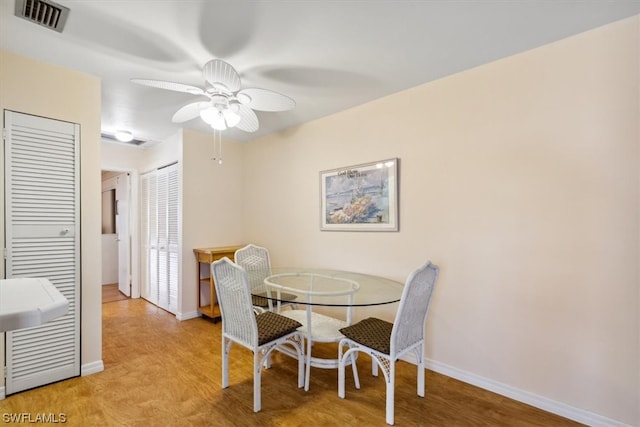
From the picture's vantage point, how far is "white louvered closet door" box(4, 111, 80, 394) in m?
2.09

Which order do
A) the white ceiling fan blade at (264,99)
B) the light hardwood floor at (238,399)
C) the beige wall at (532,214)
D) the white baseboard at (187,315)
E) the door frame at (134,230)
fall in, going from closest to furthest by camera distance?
the beige wall at (532,214) < the light hardwood floor at (238,399) < the white ceiling fan blade at (264,99) < the white baseboard at (187,315) < the door frame at (134,230)

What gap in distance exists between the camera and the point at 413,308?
6.33ft

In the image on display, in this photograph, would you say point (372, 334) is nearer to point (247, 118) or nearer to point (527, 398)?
point (527, 398)

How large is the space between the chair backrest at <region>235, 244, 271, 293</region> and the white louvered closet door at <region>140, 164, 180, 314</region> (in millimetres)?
1227

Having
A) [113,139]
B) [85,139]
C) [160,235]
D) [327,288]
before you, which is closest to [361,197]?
[327,288]

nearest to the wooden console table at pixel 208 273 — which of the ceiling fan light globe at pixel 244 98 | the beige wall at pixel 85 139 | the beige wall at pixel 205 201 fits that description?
the beige wall at pixel 205 201

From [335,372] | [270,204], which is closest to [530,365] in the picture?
[335,372]

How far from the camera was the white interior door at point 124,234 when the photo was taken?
4799 mm

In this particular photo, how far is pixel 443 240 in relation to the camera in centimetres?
241

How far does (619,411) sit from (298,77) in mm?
3041

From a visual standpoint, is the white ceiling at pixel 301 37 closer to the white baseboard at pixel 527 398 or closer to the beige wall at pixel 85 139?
the beige wall at pixel 85 139

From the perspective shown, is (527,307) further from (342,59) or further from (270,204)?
(270,204)

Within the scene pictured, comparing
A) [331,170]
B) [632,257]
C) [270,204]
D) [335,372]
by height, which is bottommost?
[335,372]

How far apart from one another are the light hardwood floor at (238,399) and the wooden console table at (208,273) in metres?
0.93
